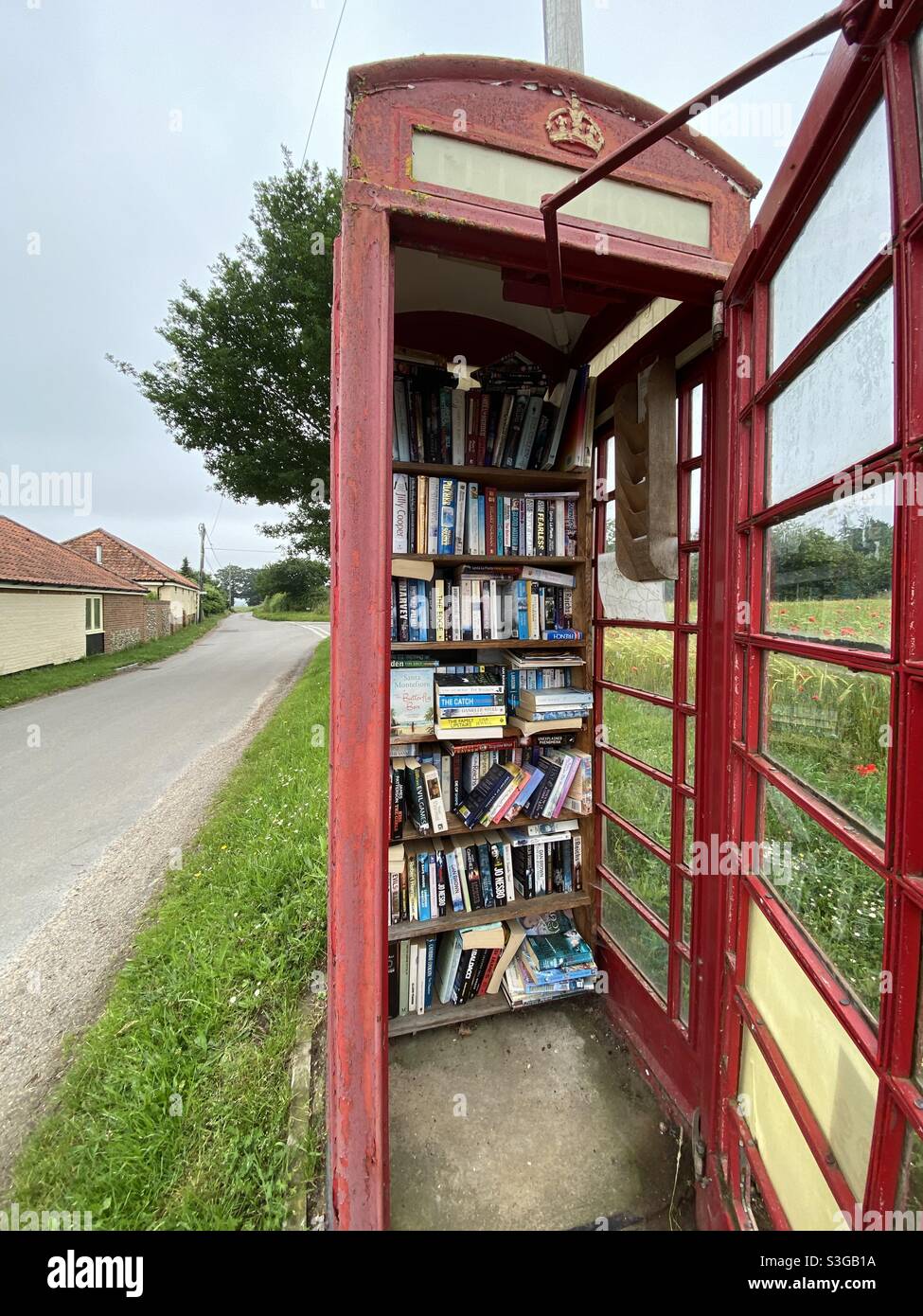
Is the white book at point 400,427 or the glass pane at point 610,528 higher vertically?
the white book at point 400,427

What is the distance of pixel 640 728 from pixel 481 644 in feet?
2.28

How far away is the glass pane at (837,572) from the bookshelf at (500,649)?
103 cm

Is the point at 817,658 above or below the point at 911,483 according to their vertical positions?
below

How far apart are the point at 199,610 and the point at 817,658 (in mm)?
29670

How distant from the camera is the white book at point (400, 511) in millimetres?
1961

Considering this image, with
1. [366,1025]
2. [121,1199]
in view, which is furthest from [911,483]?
[121,1199]

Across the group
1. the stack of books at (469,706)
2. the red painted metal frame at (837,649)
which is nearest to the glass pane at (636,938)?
the red painted metal frame at (837,649)

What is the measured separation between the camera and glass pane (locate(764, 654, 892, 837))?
31.2 inches

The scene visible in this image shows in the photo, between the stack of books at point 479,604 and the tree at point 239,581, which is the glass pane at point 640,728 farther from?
the tree at point 239,581

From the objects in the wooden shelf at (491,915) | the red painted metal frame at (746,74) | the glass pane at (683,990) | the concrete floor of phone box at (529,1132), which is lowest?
the concrete floor of phone box at (529,1132)

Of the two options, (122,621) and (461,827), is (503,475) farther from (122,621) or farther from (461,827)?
(122,621)
